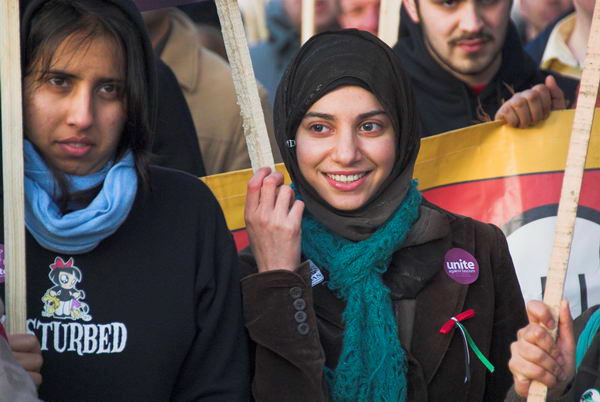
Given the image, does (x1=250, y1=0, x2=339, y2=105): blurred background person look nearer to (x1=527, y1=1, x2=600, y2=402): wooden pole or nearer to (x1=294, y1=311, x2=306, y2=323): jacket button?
(x1=294, y1=311, x2=306, y2=323): jacket button

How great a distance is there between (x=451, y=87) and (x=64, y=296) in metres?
2.54

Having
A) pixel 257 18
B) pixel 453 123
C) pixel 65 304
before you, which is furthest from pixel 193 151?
pixel 257 18

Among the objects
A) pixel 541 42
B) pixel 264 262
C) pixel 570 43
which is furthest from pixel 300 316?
pixel 541 42

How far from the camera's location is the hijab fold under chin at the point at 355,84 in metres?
3.47

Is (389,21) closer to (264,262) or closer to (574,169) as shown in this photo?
(264,262)

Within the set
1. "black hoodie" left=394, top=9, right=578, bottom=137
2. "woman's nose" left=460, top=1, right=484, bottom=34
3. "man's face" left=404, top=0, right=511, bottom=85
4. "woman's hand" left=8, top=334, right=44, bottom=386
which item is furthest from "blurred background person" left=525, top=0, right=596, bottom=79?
"woman's hand" left=8, top=334, right=44, bottom=386

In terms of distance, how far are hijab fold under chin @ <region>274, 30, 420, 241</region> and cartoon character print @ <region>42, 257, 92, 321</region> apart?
859mm

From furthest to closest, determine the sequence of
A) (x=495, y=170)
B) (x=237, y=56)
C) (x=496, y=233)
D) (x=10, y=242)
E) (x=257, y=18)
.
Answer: (x=257, y=18) < (x=495, y=170) < (x=496, y=233) < (x=237, y=56) < (x=10, y=242)

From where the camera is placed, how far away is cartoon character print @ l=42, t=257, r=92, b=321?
291cm

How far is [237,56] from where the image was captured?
128 inches

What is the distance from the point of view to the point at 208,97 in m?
5.43

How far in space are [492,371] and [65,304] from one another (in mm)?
1237

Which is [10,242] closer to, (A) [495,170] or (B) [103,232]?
(B) [103,232]

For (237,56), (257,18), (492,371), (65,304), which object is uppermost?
(257,18)
